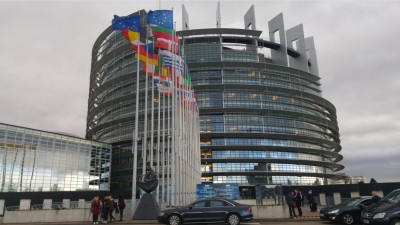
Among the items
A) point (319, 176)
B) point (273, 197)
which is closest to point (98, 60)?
point (319, 176)

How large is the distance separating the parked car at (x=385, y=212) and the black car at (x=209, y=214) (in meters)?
5.44

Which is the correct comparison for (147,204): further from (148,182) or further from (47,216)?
(47,216)

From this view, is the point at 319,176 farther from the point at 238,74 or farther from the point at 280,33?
the point at 280,33

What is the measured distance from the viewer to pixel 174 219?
1667 cm

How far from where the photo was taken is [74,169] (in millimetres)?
58750

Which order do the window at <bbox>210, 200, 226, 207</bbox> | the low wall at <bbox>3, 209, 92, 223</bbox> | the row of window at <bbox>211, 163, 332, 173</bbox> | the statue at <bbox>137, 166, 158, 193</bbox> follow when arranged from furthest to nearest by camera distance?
1. the row of window at <bbox>211, 163, 332, 173</bbox>
2. the statue at <bbox>137, 166, 158, 193</bbox>
3. the low wall at <bbox>3, 209, 92, 223</bbox>
4. the window at <bbox>210, 200, 226, 207</bbox>

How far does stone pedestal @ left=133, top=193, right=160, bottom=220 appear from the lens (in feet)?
66.7

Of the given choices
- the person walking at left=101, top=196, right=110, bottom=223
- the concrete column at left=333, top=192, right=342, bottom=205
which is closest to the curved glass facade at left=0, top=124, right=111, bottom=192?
the person walking at left=101, top=196, right=110, bottom=223

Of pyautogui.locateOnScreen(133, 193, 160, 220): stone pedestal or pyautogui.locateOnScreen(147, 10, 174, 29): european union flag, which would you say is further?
pyautogui.locateOnScreen(147, 10, 174, 29): european union flag

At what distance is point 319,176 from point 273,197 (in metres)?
69.4

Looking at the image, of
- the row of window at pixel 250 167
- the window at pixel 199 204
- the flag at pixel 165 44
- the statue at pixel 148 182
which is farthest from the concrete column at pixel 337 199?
the row of window at pixel 250 167

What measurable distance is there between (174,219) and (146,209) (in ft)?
14.5

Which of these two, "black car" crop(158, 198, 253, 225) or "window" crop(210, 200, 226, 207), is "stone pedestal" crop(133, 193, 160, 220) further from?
"window" crop(210, 200, 226, 207)

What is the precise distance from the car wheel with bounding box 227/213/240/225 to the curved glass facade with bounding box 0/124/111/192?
4366cm
